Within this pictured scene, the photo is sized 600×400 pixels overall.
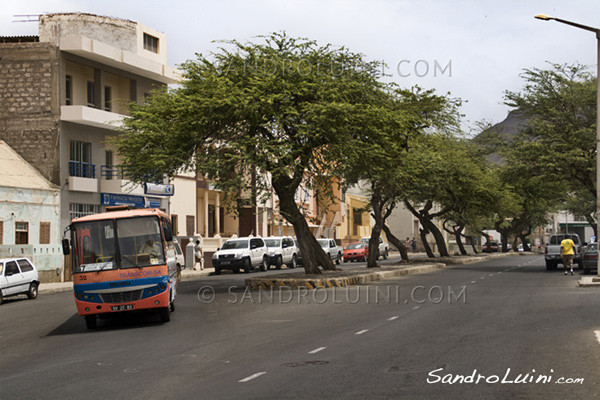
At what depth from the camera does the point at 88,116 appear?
40.3 m

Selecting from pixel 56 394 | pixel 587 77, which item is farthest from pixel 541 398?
pixel 587 77

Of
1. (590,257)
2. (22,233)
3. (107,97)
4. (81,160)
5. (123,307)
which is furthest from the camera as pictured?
(107,97)

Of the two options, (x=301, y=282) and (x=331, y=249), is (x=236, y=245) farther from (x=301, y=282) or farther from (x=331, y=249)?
(x=301, y=282)

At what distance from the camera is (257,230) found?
207ft

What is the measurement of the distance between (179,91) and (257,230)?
107 feet

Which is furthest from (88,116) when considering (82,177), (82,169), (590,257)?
(590,257)

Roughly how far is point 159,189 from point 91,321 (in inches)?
1111

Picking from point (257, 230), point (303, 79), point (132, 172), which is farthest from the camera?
point (257, 230)

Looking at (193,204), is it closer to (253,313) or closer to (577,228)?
(253,313)

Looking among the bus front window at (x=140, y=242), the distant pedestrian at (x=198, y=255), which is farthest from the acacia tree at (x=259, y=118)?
the distant pedestrian at (x=198, y=255)

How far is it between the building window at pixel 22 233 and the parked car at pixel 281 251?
1575cm

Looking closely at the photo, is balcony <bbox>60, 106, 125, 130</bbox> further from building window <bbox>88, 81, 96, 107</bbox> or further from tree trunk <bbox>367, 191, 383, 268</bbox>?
tree trunk <bbox>367, 191, 383, 268</bbox>

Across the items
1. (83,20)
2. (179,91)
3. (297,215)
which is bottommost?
(297,215)

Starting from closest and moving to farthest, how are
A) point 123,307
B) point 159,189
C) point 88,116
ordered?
1. point 123,307
2. point 88,116
3. point 159,189
